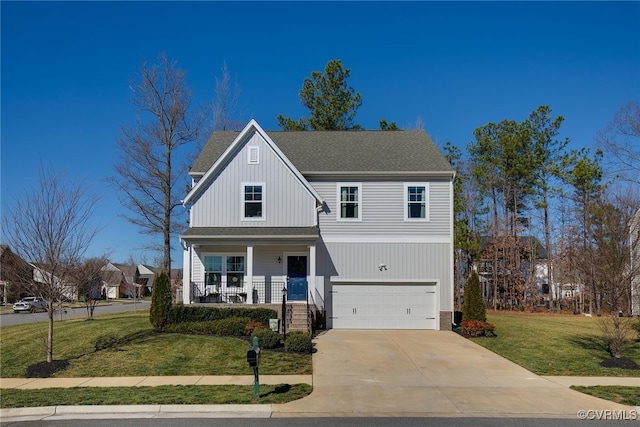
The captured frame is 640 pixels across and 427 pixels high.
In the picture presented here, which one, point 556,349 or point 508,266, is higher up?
point 508,266

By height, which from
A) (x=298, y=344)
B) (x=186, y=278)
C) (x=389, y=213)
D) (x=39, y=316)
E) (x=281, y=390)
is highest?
(x=389, y=213)

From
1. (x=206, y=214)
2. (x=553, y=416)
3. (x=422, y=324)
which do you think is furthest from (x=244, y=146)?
(x=553, y=416)

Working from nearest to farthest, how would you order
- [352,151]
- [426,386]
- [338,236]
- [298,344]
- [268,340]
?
[426,386]
[298,344]
[268,340]
[338,236]
[352,151]

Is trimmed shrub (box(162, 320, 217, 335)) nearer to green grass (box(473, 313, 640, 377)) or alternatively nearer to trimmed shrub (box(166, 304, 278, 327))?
trimmed shrub (box(166, 304, 278, 327))

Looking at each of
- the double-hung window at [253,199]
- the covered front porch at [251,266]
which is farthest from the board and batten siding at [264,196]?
the covered front porch at [251,266]

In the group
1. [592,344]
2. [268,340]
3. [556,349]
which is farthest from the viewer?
[592,344]

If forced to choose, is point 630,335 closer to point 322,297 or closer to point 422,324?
point 422,324

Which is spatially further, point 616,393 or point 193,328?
point 193,328

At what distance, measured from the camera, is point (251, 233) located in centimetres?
2127

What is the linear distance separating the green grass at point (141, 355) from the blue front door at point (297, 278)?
15.7 feet

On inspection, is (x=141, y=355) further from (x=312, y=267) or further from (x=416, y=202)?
(x=416, y=202)

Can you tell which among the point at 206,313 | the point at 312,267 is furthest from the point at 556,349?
the point at 206,313

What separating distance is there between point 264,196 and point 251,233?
6.78ft

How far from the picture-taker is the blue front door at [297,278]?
2189 cm
